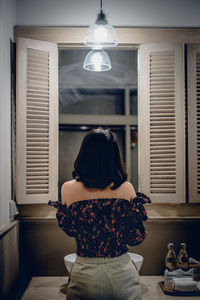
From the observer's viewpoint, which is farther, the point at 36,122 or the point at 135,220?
the point at 36,122

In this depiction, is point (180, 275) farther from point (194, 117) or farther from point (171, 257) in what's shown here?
point (194, 117)

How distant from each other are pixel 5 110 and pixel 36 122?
0.29 m

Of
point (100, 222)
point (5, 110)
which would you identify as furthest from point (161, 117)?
point (100, 222)

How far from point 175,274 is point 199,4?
1959 mm

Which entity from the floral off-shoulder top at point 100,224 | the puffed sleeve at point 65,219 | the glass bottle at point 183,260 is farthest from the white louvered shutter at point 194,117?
the puffed sleeve at point 65,219

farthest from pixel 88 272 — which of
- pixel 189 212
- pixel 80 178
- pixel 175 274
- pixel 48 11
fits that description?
pixel 48 11

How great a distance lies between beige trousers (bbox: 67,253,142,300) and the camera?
1397 mm

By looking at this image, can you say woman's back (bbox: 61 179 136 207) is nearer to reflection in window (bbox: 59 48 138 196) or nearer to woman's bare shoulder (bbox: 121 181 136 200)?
woman's bare shoulder (bbox: 121 181 136 200)

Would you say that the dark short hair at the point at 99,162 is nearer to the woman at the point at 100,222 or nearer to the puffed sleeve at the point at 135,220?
the woman at the point at 100,222

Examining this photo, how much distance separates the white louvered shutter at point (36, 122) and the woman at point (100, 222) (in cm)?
91

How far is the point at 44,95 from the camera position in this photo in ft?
7.80

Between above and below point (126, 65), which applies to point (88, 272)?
below

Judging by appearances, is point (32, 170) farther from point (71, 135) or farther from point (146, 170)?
point (71, 135)

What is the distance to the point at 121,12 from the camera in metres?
2.51
